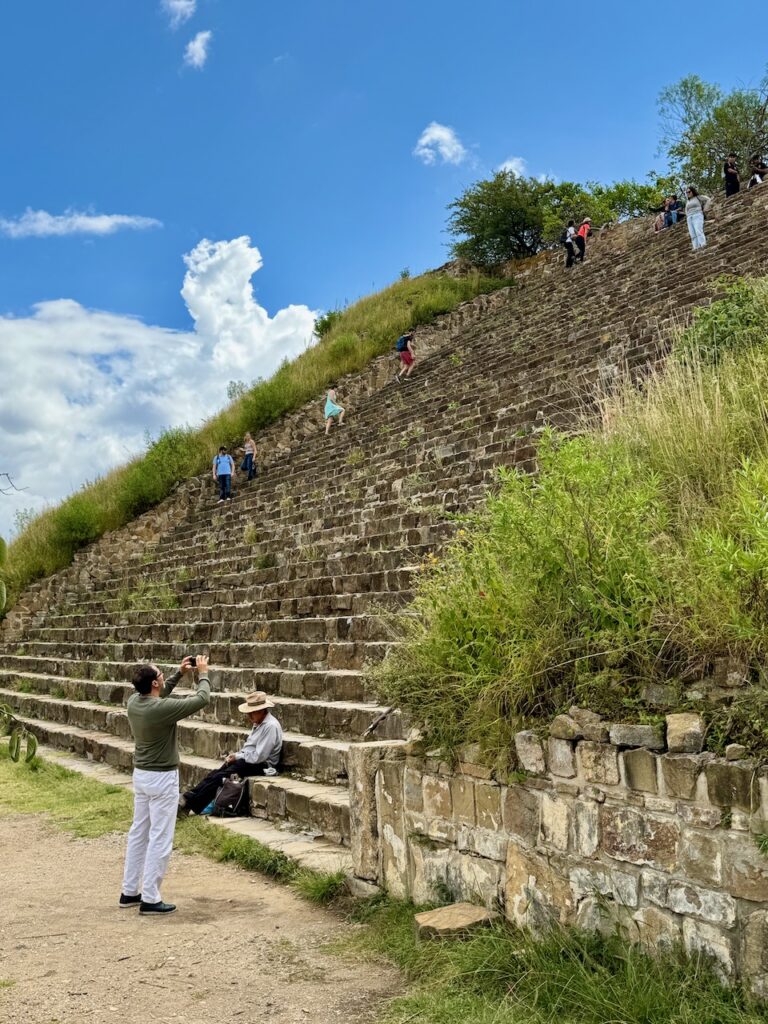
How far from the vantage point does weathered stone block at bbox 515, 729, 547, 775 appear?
145 inches

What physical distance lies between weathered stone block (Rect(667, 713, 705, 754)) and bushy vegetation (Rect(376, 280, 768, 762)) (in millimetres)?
82

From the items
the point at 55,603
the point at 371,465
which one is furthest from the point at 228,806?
the point at 55,603

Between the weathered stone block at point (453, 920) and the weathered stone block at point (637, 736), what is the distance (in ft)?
3.50

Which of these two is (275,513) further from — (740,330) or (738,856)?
(738,856)

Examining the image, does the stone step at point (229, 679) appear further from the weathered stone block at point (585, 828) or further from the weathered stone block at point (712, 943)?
the weathered stone block at point (712, 943)

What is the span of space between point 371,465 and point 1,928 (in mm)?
10265

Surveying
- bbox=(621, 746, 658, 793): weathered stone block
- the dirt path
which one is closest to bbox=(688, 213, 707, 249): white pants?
the dirt path

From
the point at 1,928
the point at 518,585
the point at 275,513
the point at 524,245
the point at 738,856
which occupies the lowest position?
the point at 1,928

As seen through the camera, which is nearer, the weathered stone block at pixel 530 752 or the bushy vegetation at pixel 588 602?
the bushy vegetation at pixel 588 602

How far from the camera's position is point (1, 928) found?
4.83 metres

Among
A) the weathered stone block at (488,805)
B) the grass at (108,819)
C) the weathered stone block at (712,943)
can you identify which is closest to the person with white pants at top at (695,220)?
the grass at (108,819)

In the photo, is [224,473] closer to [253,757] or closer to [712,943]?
[253,757]

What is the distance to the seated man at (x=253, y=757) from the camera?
7062mm


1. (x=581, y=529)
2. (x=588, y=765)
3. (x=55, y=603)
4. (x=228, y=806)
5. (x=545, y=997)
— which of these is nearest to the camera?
(x=545, y=997)
